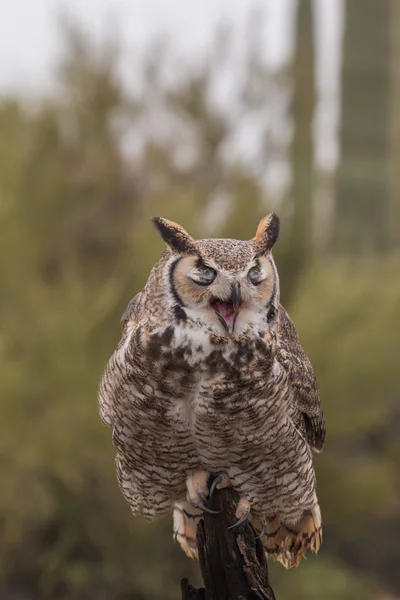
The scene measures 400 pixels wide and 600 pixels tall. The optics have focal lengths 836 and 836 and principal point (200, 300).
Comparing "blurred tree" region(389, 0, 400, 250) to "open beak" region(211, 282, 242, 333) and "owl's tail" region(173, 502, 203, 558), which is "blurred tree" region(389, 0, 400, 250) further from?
"open beak" region(211, 282, 242, 333)

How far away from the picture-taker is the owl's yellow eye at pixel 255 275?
1.67m

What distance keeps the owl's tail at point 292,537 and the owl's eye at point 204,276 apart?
0.89 meters

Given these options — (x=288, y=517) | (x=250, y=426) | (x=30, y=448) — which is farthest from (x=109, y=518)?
(x=250, y=426)

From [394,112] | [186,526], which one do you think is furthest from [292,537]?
[394,112]

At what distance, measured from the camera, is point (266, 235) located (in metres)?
1.73

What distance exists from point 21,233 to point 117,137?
2353mm

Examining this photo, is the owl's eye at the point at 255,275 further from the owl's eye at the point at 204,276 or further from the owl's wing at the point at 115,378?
the owl's wing at the point at 115,378

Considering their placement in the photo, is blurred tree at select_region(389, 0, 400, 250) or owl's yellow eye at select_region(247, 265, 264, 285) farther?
blurred tree at select_region(389, 0, 400, 250)

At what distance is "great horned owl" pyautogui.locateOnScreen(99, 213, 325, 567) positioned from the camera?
1.68 meters

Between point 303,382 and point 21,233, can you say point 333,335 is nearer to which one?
point 21,233

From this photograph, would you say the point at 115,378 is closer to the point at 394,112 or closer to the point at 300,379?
the point at 300,379

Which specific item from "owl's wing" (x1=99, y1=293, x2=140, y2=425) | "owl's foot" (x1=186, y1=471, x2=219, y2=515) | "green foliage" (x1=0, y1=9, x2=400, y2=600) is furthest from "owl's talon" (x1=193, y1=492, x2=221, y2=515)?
"green foliage" (x1=0, y1=9, x2=400, y2=600)

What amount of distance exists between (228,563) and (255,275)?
2.17ft

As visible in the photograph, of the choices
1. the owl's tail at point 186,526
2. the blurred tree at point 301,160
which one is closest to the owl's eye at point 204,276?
the owl's tail at point 186,526
